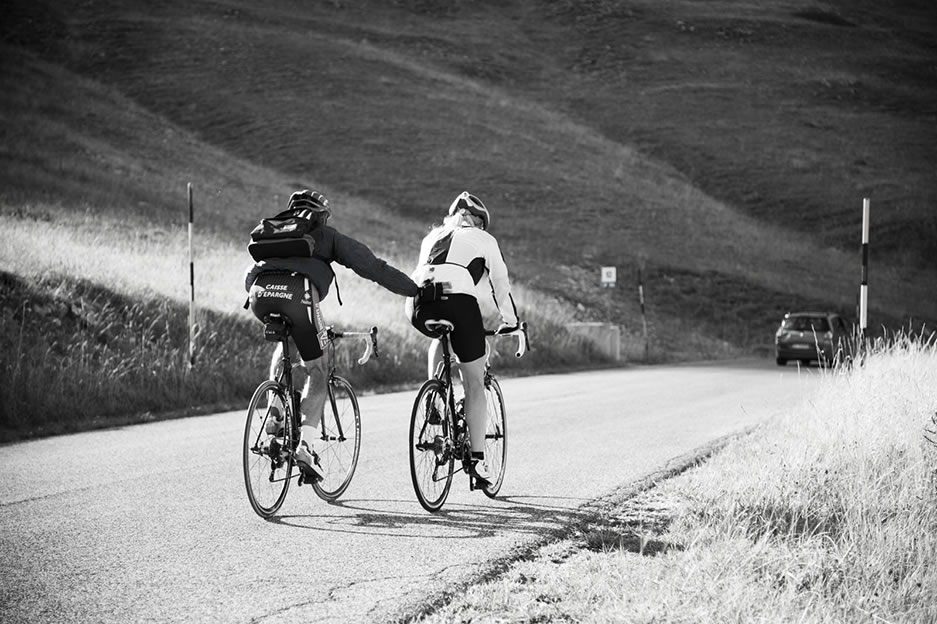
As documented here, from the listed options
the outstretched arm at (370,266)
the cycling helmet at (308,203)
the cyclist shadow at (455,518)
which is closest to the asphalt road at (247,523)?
the cyclist shadow at (455,518)

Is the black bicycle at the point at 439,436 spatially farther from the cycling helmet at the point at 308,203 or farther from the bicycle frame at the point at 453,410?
the cycling helmet at the point at 308,203

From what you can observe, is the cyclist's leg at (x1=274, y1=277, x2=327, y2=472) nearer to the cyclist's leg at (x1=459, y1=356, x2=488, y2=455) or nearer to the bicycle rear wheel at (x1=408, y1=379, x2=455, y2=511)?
the bicycle rear wheel at (x1=408, y1=379, x2=455, y2=511)

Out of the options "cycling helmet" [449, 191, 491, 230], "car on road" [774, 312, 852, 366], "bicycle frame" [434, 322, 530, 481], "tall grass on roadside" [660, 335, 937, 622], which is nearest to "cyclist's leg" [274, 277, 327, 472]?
"bicycle frame" [434, 322, 530, 481]

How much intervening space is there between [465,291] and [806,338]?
2096 centimetres

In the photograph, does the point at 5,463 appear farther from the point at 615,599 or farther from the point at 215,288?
the point at 215,288

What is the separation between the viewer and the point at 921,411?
363 inches

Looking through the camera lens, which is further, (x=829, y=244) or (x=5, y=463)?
(x=829, y=244)

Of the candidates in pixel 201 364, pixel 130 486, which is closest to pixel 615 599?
pixel 130 486

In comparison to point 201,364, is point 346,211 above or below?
above

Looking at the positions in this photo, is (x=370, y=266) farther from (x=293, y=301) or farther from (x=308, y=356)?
(x=308, y=356)

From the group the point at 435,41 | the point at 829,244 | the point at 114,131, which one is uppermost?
the point at 435,41

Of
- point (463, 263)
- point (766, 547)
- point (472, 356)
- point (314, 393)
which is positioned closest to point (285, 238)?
point (314, 393)

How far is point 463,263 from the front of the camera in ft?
22.6

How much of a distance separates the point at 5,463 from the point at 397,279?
4.38 meters
